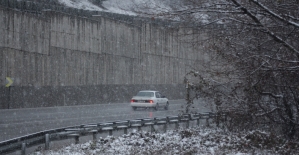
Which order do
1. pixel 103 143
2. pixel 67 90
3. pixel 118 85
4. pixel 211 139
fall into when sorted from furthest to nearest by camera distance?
pixel 118 85
pixel 67 90
pixel 211 139
pixel 103 143

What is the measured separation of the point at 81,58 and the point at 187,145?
26070 mm

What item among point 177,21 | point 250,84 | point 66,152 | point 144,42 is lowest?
point 66,152

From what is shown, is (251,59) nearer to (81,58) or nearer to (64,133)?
(64,133)

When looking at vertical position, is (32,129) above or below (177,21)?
below

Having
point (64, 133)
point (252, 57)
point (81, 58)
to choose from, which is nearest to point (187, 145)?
point (64, 133)

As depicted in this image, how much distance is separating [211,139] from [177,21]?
6324 millimetres

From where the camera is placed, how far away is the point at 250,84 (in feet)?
42.2

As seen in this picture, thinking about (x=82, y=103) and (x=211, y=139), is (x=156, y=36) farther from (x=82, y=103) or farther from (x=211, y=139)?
(x=211, y=139)

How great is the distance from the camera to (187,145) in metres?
14.4

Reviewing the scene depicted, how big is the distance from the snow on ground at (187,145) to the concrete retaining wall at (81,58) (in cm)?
1163

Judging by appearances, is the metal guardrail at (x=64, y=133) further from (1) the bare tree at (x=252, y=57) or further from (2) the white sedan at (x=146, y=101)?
(2) the white sedan at (x=146, y=101)

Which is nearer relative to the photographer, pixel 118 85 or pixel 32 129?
pixel 32 129

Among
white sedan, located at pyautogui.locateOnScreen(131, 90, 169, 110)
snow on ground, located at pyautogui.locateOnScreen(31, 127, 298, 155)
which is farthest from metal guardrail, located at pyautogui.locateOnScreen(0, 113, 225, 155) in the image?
white sedan, located at pyautogui.locateOnScreen(131, 90, 169, 110)

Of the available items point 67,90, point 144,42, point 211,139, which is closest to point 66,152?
point 211,139
